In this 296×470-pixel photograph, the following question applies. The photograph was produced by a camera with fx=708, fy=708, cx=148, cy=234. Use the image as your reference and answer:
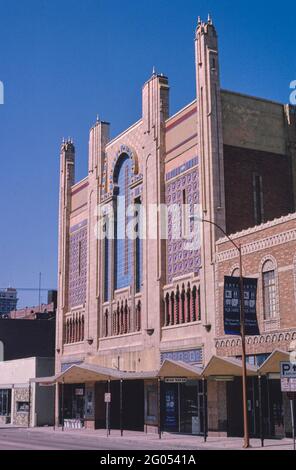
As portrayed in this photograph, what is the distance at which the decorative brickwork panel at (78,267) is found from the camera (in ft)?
196

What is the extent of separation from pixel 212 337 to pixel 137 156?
17.0m

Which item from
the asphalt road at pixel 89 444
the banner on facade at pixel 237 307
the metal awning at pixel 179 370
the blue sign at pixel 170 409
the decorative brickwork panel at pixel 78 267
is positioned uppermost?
the decorative brickwork panel at pixel 78 267

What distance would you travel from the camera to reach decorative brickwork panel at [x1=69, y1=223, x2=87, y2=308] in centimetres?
5978

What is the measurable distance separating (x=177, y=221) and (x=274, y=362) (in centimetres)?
1424

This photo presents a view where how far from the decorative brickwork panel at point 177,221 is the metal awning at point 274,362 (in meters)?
9.56

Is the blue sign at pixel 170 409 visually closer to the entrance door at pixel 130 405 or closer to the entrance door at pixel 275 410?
the entrance door at pixel 130 405

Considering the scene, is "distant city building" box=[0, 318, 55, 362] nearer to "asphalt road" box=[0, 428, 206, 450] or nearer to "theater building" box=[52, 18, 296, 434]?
"theater building" box=[52, 18, 296, 434]

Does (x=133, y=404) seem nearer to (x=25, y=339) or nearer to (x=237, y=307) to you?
(x=237, y=307)

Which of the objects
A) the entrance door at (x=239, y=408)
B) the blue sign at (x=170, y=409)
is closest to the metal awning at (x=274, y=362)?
the entrance door at (x=239, y=408)

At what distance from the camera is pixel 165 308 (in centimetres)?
4581

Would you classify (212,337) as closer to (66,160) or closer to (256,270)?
(256,270)

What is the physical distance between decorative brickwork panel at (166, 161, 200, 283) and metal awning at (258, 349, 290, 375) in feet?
31.4

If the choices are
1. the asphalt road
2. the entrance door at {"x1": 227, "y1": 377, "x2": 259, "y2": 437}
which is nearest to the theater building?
the entrance door at {"x1": 227, "y1": 377, "x2": 259, "y2": 437}
